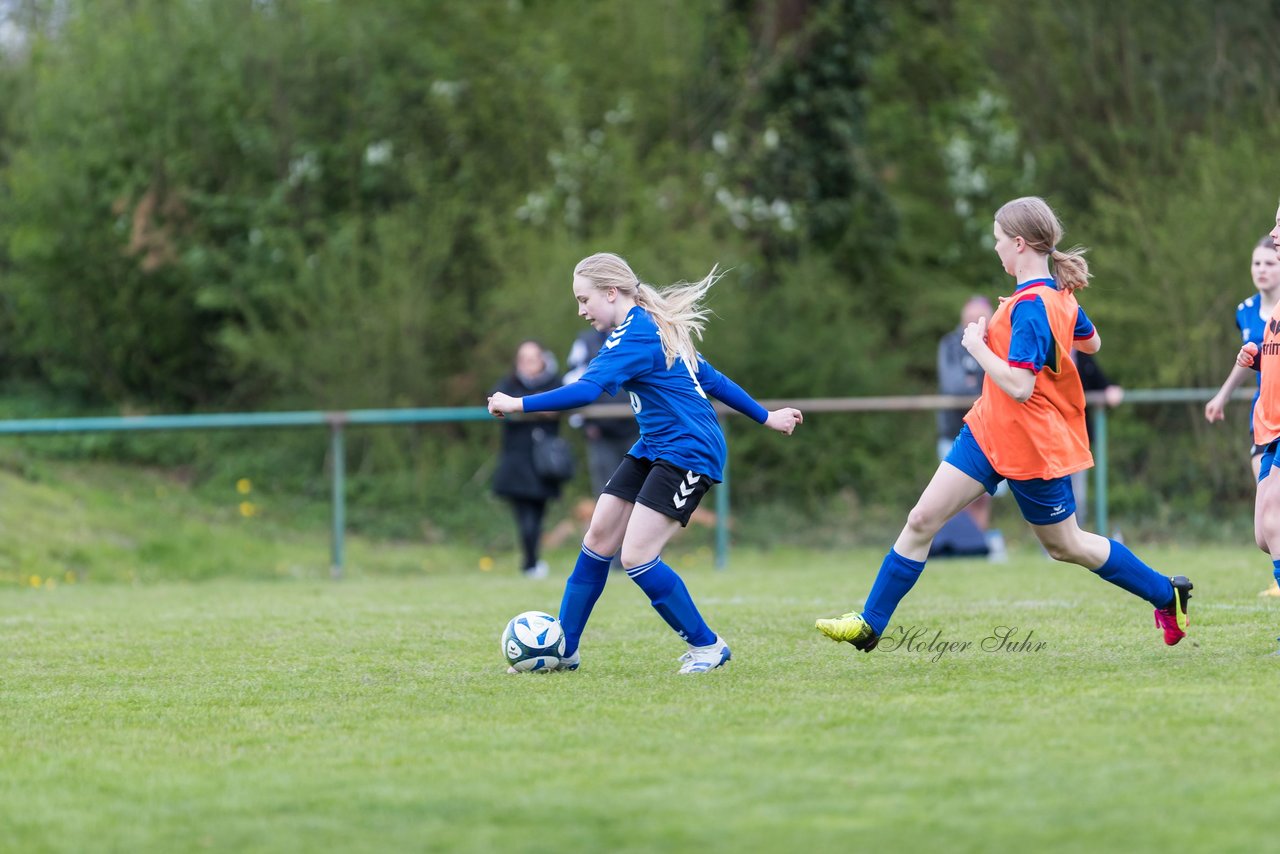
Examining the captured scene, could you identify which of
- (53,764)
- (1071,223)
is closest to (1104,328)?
(1071,223)

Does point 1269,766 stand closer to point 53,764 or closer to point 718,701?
point 718,701

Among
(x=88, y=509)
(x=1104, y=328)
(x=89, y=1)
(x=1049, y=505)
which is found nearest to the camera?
(x=1049, y=505)

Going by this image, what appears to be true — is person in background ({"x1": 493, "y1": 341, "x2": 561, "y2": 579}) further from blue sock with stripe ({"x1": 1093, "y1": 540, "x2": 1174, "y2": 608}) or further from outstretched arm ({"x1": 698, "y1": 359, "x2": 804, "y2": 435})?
blue sock with stripe ({"x1": 1093, "y1": 540, "x2": 1174, "y2": 608})

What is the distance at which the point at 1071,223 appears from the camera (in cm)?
1845

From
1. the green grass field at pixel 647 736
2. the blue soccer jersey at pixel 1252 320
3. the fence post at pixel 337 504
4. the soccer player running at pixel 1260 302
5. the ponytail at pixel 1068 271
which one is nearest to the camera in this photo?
the green grass field at pixel 647 736

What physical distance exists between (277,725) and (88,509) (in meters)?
10.7

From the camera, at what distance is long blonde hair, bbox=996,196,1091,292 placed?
251 inches

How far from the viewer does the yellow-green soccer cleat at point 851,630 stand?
6664mm

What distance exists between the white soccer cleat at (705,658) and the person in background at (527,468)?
261 inches

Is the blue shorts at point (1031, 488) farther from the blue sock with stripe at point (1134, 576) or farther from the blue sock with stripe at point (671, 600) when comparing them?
the blue sock with stripe at point (671, 600)

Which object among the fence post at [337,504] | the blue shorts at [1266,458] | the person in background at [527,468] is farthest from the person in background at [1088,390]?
the fence post at [337,504]

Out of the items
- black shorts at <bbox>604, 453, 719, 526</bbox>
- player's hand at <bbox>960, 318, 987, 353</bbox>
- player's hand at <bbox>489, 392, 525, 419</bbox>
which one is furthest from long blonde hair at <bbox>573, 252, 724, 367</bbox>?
player's hand at <bbox>960, 318, 987, 353</bbox>

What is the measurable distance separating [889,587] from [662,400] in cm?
119

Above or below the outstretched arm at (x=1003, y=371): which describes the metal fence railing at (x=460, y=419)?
below
